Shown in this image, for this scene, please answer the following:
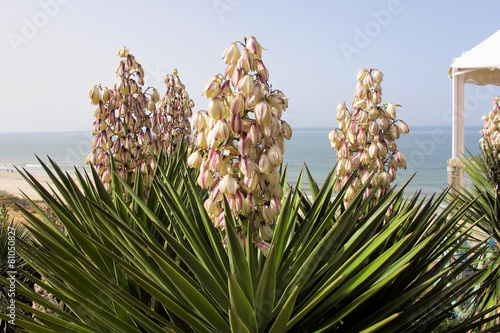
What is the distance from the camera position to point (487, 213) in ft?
8.43

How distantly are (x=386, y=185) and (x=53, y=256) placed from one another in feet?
5.52

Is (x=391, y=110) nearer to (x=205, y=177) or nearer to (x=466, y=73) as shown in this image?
(x=205, y=177)

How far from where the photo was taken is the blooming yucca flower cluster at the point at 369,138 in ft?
6.94

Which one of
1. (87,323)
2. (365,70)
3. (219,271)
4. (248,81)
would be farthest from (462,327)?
(365,70)

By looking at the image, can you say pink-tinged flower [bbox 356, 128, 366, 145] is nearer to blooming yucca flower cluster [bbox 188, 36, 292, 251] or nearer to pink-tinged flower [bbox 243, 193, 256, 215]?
blooming yucca flower cluster [bbox 188, 36, 292, 251]

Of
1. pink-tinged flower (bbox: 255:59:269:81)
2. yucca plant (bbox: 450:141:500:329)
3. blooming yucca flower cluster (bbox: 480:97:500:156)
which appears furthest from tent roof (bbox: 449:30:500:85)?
pink-tinged flower (bbox: 255:59:269:81)

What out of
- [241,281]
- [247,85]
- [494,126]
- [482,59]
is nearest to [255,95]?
[247,85]

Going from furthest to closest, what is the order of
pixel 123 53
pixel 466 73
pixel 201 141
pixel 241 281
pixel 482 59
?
pixel 466 73
pixel 482 59
pixel 123 53
pixel 201 141
pixel 241 281

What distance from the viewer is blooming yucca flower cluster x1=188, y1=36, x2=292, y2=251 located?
1130 mm

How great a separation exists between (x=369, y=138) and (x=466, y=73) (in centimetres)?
319

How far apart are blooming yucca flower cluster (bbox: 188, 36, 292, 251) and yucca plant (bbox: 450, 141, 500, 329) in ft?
3.06

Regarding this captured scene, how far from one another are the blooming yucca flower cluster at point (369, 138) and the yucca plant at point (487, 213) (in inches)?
15.3

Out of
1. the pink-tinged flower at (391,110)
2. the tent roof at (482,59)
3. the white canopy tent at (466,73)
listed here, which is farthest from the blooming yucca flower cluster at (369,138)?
the tent roof at (482,59)

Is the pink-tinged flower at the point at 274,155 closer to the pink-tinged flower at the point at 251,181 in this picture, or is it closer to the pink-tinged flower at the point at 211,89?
the pink-tinged flower at the point at 251,181
